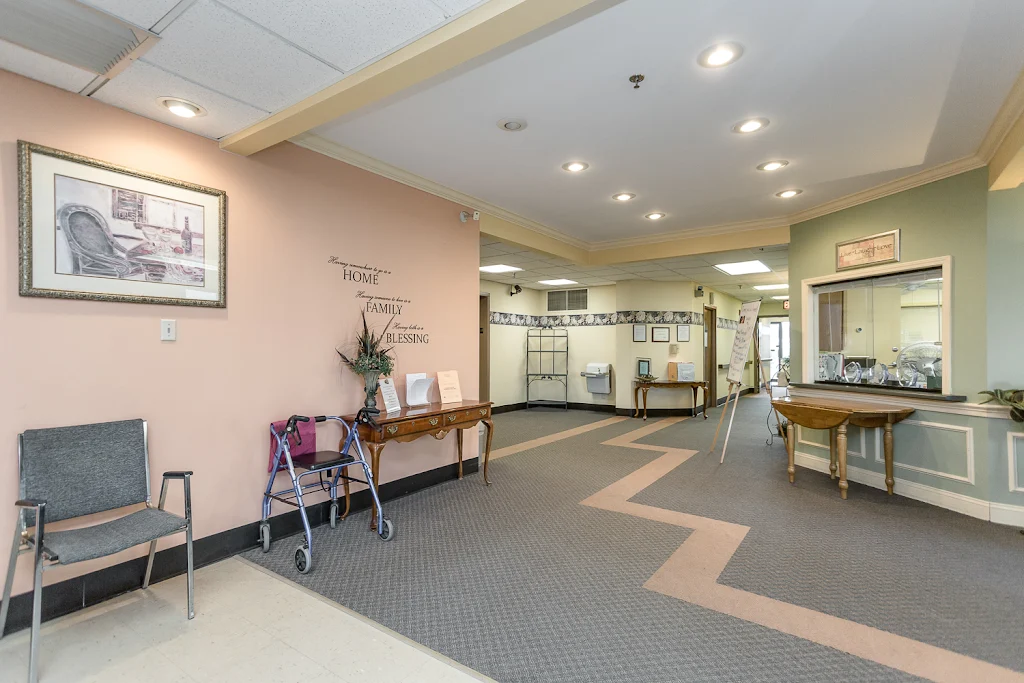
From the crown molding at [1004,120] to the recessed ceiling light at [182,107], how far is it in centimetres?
447

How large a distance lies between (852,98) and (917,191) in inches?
78.5

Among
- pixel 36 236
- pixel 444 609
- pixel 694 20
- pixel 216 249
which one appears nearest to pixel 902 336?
pixel 694 20

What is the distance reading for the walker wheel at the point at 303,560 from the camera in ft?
8.99

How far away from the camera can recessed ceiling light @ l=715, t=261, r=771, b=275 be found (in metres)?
7.19

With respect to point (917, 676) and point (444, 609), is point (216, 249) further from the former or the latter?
point (917, 676)

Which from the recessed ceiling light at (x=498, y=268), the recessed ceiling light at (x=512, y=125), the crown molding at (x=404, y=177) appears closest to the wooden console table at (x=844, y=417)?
the crown molding at (x=404, y=177)

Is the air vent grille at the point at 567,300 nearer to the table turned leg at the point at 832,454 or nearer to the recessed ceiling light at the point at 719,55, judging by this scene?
the table turned leg at the point at 832,454

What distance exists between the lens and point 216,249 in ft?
9.71

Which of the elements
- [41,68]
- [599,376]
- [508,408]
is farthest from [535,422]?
[41,68]

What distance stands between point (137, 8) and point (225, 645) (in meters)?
2.61

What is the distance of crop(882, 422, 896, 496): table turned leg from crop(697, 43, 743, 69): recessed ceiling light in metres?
3.39

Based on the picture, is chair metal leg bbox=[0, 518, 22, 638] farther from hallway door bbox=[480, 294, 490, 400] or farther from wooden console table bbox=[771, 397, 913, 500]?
hallway door bbox=[480, 294, 490, 400]

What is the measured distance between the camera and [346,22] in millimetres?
1907

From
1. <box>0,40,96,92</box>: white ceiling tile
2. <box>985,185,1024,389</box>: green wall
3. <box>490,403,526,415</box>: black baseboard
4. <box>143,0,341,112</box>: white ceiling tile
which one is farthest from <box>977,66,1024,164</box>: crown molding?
<box>490,403,526,415</box>: black baseboard
